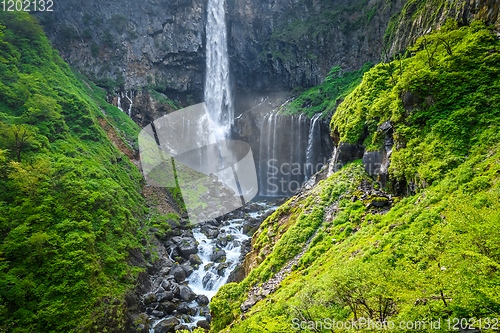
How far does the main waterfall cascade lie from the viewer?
37.4 meters

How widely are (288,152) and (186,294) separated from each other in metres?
29.7

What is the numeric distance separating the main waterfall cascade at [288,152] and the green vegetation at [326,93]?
71.0 inches

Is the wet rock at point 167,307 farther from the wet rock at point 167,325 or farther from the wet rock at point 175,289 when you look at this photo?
the wet rock at point 175,289

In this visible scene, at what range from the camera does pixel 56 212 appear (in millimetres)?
14430

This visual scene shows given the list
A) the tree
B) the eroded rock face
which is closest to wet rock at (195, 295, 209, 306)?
the tree

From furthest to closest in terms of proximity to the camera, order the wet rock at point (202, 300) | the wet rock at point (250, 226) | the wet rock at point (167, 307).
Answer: the wet rock at point (250, 226) < the wet rock at point (202, 300) < the wet rock at point (167, 307)

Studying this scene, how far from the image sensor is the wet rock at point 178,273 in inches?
718

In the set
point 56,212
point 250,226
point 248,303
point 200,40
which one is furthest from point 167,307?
point 200,40

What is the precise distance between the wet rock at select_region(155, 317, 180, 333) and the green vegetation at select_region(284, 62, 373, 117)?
32.4 m

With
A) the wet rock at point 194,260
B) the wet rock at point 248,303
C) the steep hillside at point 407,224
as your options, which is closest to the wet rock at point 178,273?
the wet rock at point 194,260

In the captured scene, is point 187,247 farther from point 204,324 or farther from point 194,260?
point 204,324

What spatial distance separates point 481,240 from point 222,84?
48397 mm

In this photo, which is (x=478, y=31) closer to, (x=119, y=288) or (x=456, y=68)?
(x=456, y=68)

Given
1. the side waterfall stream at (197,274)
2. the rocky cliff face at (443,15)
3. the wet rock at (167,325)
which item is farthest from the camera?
the side waterfall stream at (197,274)
